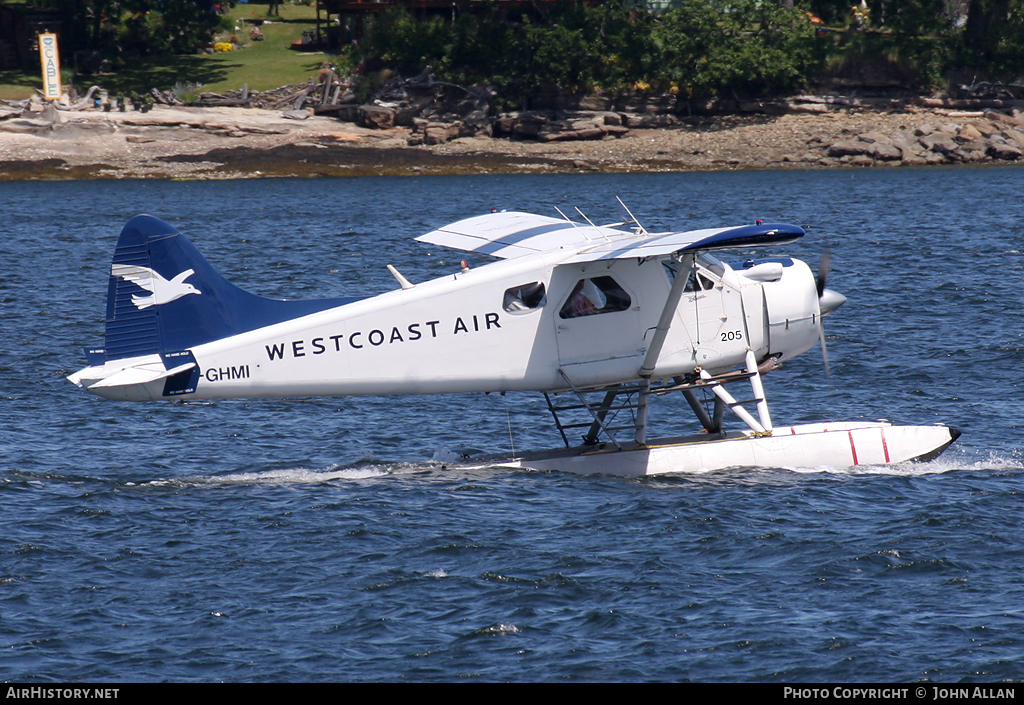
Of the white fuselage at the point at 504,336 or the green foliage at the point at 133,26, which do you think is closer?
the white fuselage at the point at 504,336

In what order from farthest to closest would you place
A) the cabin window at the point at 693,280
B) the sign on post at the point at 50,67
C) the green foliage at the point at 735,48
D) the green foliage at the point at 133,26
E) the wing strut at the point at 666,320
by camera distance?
the green foliage at the point at 133,26 < the green foliage at the point at 735,48 < the sign on post at the point at 50,67 < the cabin window at the point at 693,280 < the wing strut at the point at 666,320

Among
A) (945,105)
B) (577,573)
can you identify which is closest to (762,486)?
(577,573)

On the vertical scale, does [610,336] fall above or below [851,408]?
above

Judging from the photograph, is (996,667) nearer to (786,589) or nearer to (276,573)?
(786,589)

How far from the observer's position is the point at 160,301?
1466 centimetres

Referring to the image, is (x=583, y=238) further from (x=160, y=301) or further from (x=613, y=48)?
(x=613, y=48)

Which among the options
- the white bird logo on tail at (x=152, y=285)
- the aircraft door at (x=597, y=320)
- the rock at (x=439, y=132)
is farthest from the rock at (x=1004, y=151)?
the white bird logo on tail at (x=152, y=285)

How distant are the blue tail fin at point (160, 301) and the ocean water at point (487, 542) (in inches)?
82.1

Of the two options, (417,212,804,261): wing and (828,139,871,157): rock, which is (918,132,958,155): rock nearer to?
(828,139,871,157): rock

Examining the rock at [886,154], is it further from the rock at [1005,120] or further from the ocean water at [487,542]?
the ocean water at [487,542]

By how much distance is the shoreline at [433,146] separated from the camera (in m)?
67.1

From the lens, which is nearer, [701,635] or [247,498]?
[701,635]

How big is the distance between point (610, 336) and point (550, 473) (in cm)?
217

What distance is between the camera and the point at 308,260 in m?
38.3
